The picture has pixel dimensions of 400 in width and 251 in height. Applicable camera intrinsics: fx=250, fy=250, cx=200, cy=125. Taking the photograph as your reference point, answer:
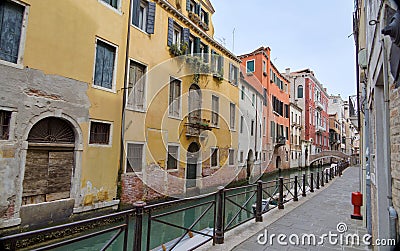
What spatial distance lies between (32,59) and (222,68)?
34.1 ft

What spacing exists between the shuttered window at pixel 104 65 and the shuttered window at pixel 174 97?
3123 mm

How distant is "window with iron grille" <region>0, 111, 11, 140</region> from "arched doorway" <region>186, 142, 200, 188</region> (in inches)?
289

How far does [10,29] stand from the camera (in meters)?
5.66

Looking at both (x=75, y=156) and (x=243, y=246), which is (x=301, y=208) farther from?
(x=75, y=156)

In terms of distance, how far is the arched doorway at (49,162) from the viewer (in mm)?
5938

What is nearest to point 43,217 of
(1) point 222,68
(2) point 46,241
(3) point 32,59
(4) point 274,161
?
(2) point 46,241

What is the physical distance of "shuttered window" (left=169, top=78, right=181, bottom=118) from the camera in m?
10.7

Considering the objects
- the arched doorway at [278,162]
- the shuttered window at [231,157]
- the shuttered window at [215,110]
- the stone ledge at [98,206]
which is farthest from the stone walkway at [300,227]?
the arched doorway at [278,162]

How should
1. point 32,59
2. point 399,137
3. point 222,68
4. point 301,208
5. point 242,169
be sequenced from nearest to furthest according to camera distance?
point 399,137 → point 32,59 → point 301,208 → point 222,68 → point 242,169

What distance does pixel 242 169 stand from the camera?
17.6 metres

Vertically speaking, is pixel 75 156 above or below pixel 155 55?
below

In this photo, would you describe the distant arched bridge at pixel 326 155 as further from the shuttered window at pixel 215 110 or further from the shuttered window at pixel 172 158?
the shuttered window at pixel 172 158

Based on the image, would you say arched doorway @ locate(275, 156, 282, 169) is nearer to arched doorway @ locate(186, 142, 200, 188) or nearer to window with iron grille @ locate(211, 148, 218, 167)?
window with iron grille @ locate(211, 148, 218, 167)

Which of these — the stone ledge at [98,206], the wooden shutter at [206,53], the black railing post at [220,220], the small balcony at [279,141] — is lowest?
the stone ledge at [98,206]
